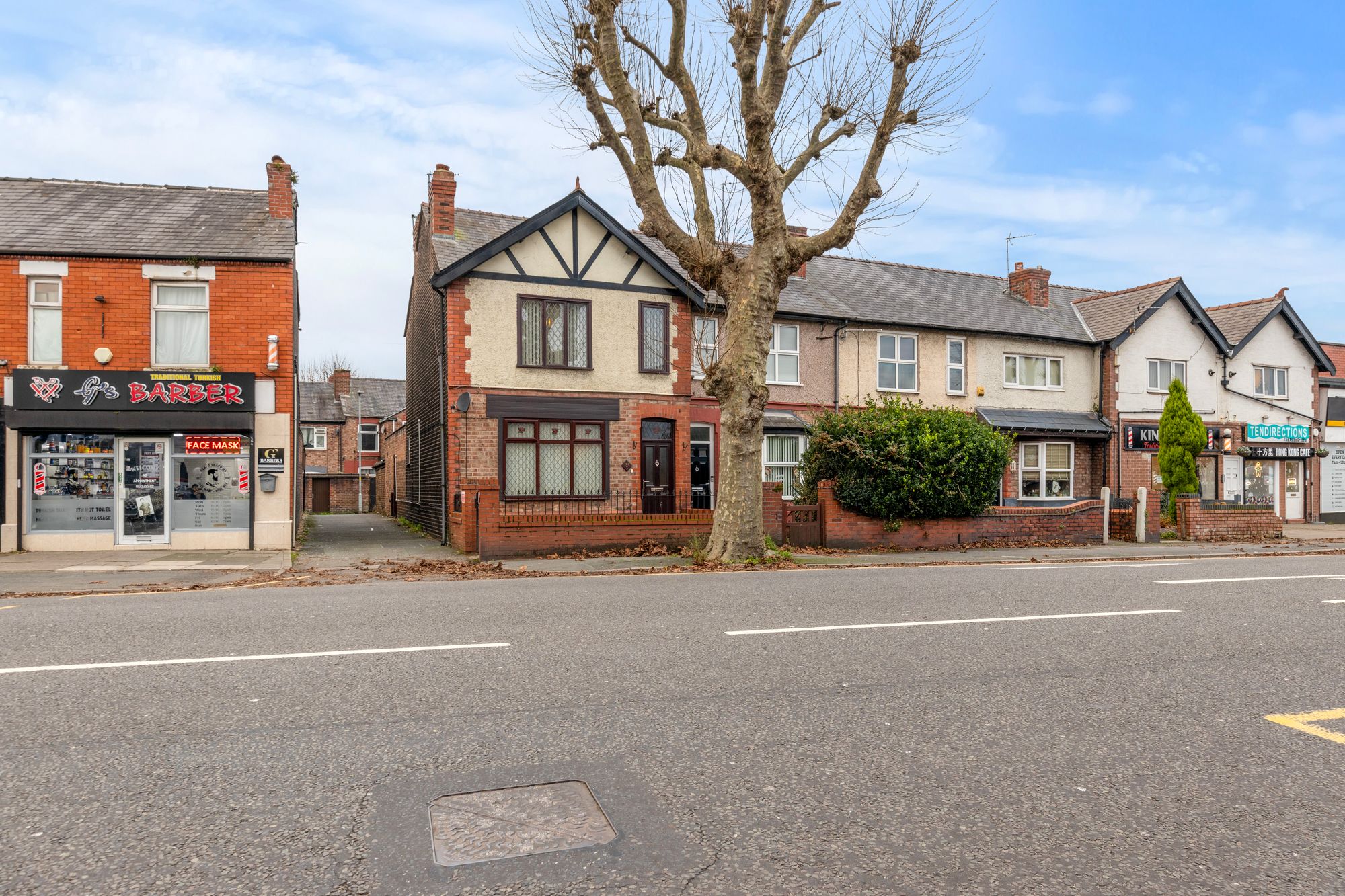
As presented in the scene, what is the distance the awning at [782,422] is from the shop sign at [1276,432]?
16.9m

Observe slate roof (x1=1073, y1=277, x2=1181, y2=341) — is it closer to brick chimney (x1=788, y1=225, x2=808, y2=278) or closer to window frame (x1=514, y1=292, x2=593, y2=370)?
brick chimney (x1=788, y1=225, x2=808, y2=278)

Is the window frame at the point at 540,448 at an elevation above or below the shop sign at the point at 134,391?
below

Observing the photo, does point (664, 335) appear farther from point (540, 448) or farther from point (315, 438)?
point (315, 438)

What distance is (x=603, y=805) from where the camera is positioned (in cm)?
354

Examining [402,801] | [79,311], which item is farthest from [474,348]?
[402,801]

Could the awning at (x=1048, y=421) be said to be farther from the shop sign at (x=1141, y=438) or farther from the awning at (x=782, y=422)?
the awning at (x=782, y=422)

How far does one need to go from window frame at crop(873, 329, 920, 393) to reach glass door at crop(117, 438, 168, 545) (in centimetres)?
1761

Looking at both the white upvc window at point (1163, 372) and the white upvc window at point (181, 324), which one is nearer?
the white upvc window at point (181, 324)

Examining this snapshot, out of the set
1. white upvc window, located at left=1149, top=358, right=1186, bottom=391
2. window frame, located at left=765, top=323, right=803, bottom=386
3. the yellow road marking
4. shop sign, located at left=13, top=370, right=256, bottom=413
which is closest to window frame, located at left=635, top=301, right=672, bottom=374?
window frame, located at left=765, top=323, right=803, bottom=386

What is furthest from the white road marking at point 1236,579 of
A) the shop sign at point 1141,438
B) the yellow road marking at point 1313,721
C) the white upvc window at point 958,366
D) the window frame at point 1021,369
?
the shop sign at point 1141,438

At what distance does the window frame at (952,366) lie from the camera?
1041 inches

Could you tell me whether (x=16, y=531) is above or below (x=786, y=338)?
below

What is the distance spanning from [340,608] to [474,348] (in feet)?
37.9

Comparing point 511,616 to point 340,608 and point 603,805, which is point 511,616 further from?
point 603,805
